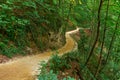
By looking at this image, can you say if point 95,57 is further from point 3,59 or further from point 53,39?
point 3,59

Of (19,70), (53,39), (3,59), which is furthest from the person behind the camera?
(53,39)

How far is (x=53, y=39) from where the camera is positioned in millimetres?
20672

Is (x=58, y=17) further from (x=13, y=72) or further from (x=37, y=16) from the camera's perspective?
(x=13, y=72)

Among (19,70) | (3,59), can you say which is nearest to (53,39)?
(3,59)

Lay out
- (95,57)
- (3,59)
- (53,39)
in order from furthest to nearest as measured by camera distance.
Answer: (53,39) → (95,57) → (3,59)

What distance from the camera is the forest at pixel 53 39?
507 inches

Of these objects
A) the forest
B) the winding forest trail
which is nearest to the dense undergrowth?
the forest

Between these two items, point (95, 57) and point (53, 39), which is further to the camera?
point (53, 39)

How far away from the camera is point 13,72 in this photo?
36.7ft

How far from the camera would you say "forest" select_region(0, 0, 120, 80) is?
1288 centimetres

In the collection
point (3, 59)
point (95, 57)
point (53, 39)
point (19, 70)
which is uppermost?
point (3, 59)

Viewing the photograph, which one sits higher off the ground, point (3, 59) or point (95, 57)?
point (3, 59)

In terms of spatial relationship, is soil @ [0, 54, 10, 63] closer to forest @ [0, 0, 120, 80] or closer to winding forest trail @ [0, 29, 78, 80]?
forest @ [0, 0, 120, 80]

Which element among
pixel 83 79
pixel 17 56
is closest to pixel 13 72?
pixel 17 56
